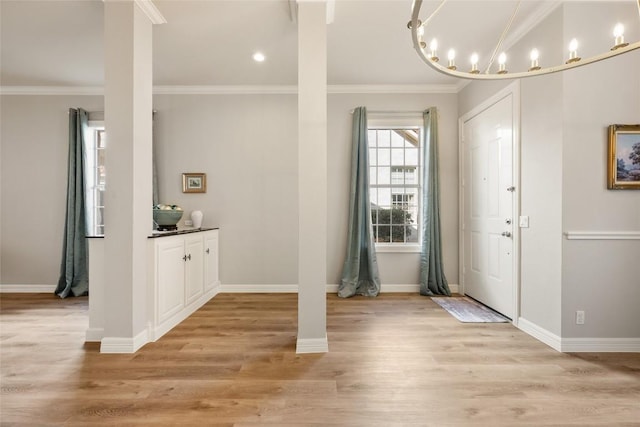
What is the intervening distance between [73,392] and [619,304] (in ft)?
13.1

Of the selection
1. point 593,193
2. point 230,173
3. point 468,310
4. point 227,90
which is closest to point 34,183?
point 230,173

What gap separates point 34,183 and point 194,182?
2.28m

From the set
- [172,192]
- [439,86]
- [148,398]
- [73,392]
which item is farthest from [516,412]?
[172,192]

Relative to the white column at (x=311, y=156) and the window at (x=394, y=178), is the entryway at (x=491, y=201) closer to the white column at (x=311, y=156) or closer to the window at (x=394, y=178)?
the window at (x=394, y=178)

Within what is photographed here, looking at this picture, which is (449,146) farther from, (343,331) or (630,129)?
(343,331)

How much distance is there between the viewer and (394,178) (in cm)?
450

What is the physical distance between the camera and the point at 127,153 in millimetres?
2484

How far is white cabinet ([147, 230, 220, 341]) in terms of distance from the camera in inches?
105

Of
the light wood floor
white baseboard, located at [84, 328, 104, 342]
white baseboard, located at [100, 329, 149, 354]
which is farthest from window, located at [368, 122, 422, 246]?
white baseboard, located at [84, 328, 104, 342]

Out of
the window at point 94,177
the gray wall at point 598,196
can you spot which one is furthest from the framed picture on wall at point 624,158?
the window at point 94,177

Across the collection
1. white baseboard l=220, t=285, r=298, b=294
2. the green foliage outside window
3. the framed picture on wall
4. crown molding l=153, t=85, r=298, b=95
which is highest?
crown molding l=153, t=85, r=298, b=95

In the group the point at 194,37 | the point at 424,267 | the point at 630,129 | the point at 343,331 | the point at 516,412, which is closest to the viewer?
the point at 516,412

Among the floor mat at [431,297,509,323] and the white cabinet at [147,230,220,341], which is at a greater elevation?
the white cabinet at [147,230,220,341]

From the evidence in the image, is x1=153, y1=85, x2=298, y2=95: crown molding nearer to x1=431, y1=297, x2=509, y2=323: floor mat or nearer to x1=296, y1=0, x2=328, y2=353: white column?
x1=296, y1=0, x2=328, y2=353: white column
